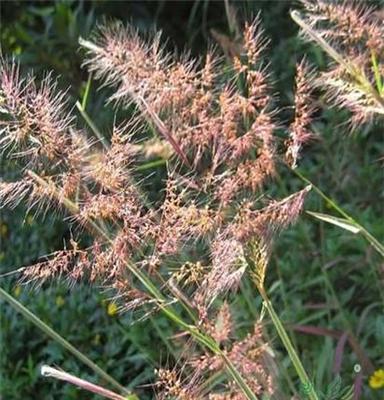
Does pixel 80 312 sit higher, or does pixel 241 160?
pixel 241 160

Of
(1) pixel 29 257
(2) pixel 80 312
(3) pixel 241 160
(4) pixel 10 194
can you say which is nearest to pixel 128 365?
(2) pixel 80 312

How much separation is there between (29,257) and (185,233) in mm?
2151

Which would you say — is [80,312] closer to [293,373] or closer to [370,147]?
[293,373]

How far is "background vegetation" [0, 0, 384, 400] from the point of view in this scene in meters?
2.78

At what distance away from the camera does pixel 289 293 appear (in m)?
3.08

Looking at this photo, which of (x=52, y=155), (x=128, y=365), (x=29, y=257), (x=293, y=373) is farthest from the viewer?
(x=29, y=257)

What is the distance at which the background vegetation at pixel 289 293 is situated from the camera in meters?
2.78

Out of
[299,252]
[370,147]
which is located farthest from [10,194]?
[370,147]

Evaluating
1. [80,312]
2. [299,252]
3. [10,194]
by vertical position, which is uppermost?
[10,194]

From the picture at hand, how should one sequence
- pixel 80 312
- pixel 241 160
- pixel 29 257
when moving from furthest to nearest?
pixel 29 257 → pixel 80 312 → pixel 241 160

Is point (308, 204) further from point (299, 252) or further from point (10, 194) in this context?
point (10, 194)

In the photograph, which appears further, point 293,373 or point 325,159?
point 325,159

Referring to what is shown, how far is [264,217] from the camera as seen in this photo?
5.35 ft

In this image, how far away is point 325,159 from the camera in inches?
145
